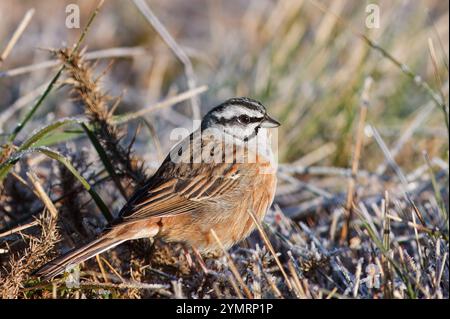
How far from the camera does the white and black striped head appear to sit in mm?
4383

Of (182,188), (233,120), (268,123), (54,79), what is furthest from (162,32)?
(182,188)

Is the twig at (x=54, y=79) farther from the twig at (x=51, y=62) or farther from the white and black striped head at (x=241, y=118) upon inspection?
the white and black striped head at (x=241, y=118)

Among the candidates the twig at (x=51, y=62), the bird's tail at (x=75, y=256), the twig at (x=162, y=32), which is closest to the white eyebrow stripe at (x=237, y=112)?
the twig at (x=162, y=32)

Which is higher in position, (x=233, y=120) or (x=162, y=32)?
(x=162, y=32)

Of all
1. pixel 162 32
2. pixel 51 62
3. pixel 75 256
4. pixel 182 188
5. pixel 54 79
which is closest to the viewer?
pixel 75 256

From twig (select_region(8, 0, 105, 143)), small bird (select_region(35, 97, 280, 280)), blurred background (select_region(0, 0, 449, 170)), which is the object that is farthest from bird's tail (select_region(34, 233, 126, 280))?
blurred background (select_region(0, 0, 449, 170))

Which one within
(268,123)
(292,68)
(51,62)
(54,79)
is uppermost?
(292,68)

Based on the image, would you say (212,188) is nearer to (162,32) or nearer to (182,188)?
(182,188)

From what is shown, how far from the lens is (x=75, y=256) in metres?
3.45

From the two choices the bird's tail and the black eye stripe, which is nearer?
the bird's tail

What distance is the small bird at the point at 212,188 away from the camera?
12.9ft

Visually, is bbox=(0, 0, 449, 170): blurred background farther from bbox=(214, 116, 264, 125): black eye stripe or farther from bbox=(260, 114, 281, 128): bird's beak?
bbox=(260, 114, 281, 128): bird's beak

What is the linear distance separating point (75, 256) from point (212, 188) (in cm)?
103

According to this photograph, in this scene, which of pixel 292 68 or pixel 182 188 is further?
pixel 292 68
